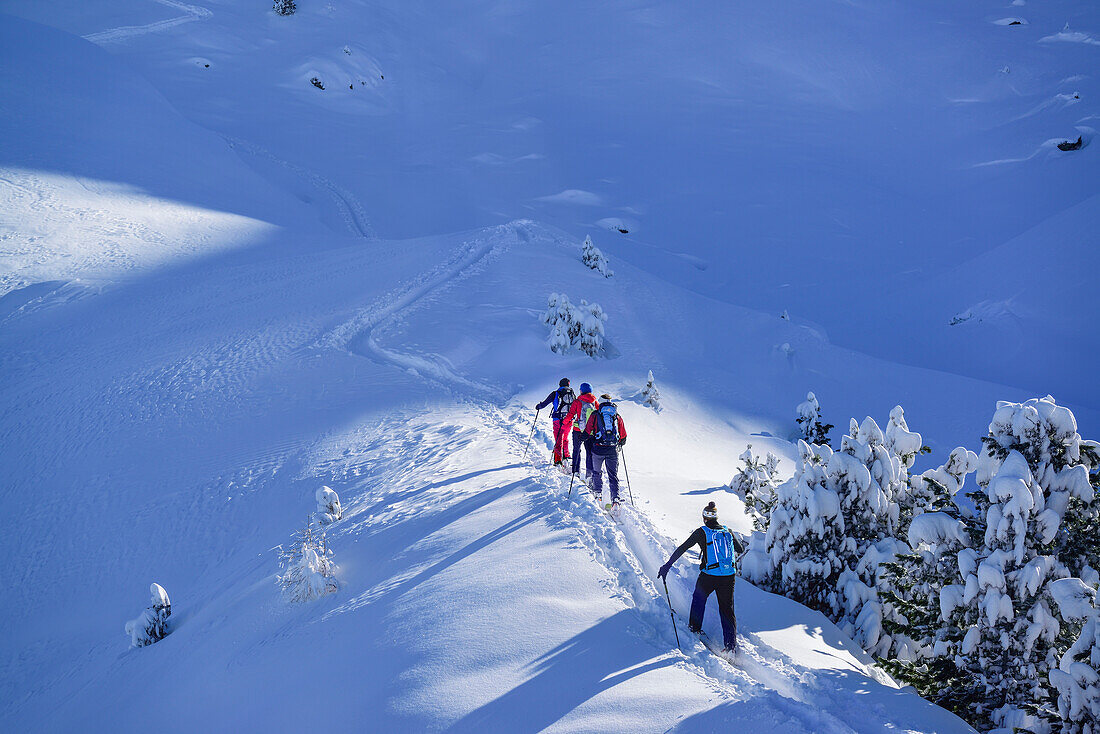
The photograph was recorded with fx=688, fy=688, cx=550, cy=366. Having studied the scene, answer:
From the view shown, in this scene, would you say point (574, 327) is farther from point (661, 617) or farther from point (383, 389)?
point (661, 617)

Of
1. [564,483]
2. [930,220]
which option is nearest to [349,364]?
[564,483]

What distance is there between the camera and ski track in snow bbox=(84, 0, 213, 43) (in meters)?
51.5

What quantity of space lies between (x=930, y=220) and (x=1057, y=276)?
38.1ft

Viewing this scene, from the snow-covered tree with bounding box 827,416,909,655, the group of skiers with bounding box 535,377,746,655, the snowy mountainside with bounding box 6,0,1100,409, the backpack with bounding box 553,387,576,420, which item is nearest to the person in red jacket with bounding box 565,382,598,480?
the group of skiers with bounding box 535,377,746,655

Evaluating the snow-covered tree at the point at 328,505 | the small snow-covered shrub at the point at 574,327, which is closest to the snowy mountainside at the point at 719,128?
the small snow-covered shrub at the point at 574,327

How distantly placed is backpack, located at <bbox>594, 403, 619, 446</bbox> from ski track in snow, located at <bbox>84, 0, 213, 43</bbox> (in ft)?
190

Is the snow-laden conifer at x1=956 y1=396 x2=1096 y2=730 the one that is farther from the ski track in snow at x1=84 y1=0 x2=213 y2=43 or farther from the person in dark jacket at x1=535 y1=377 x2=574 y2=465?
the ski track in snow at x1=84 y1=0 x2=213 y2=43

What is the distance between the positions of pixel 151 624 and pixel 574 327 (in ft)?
42.0

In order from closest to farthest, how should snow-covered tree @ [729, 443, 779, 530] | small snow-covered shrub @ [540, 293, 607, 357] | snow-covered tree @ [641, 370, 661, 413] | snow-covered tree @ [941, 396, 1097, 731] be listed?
1. snow-covered tree @ [941, 396, 1097, 731]
2. snow-covered tree @ [729, 443, 779, 530]
3. snow-covered tree @ [641, 370, 661, 413]
4. small snow-covered shrub @ [540, 293, 607, 357]

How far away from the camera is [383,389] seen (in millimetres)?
16109

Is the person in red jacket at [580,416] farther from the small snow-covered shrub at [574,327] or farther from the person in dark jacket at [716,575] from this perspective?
the small snow-covered shrub at [574,327]

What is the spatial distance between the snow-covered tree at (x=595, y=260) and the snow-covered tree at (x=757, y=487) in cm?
1423

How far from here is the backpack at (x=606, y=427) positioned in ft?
33.2

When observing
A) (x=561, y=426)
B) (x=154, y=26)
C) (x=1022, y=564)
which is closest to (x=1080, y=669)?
(x=1022, y=564)
